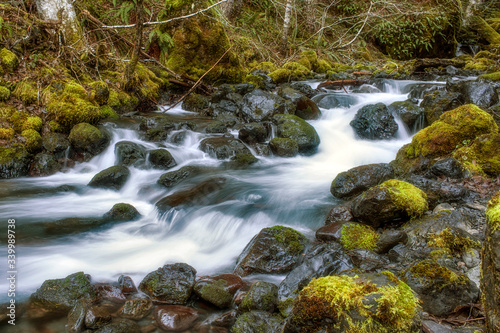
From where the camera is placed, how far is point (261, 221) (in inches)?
209

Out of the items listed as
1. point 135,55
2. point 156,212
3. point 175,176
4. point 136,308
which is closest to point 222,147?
point 175,176

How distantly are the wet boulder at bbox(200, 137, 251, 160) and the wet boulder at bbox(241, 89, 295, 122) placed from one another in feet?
5.30

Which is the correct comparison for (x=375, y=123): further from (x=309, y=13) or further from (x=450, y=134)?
(x=309, y=13)

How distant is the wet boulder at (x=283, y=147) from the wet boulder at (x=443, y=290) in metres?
5.27

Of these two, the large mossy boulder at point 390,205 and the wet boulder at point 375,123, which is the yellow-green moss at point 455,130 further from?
the wet boulder at point 375,123

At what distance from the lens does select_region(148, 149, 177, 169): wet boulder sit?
710 centimetres

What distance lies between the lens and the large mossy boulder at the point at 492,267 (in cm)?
170

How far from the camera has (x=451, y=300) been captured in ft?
8.70

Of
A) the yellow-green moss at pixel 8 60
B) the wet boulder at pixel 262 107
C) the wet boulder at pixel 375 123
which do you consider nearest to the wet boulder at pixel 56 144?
the yellow-green moss at pixel 8 60

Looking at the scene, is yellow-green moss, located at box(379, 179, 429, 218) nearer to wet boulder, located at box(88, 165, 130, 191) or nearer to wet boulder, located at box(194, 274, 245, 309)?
wet boulder, located at box(194, 274, 245, 309)

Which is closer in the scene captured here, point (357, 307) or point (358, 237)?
point (357, 307)

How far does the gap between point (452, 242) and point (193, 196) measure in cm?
394

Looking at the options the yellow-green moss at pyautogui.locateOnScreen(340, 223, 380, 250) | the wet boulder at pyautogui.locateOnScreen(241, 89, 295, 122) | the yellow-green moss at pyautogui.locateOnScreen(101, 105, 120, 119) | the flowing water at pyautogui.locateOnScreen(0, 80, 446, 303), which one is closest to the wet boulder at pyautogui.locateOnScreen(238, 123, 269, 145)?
the flowing water at pyautogui.locateOnScreen(0, 80, 446, 303)

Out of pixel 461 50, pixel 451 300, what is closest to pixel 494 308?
pixel 451 300
